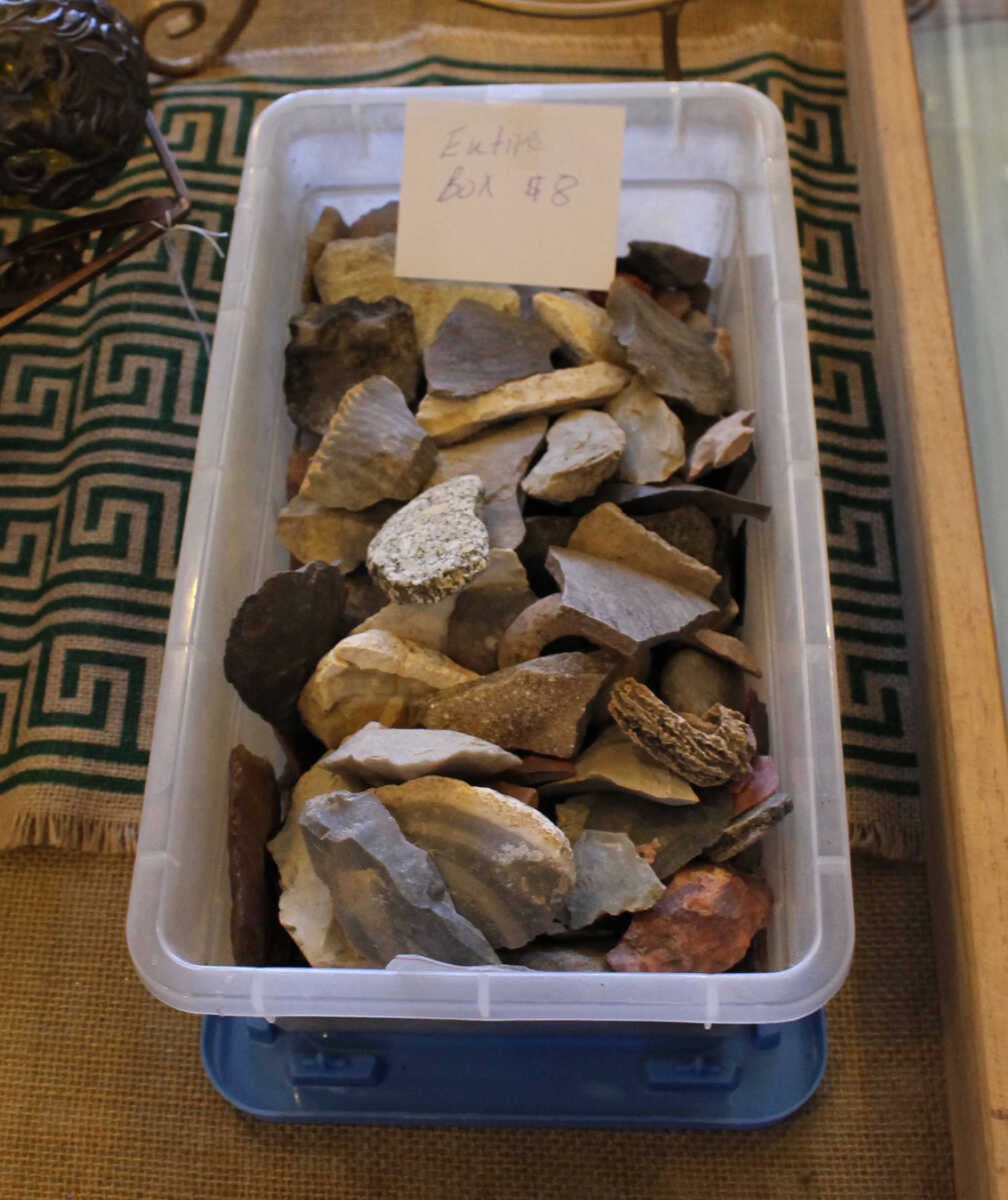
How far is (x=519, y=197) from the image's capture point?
81 cm

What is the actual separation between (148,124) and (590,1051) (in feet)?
2.32

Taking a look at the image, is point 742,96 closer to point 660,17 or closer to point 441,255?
point 441,255

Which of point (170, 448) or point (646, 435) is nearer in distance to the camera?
point (646, 435)

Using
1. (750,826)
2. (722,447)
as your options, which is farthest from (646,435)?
(750,826)

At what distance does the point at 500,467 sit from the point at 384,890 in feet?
0.95

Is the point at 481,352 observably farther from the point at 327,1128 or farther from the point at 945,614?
the point at 327,1128

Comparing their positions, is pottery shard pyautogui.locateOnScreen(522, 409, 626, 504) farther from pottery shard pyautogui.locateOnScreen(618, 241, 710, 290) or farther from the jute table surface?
the jute table surface

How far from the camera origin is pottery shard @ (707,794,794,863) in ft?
2.06

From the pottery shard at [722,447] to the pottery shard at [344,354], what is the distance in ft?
0.66

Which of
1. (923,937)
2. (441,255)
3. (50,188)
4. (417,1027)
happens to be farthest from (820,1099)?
(50,188)

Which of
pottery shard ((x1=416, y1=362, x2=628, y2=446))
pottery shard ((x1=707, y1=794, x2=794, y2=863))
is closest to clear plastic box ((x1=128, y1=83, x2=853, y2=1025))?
pottery shard ((x1=707, y1=794, x2=794, y2=863))

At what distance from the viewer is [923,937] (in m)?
0.77

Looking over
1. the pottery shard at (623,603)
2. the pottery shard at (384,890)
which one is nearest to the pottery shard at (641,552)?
the pottery shard at (623,603)

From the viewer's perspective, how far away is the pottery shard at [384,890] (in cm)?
57
